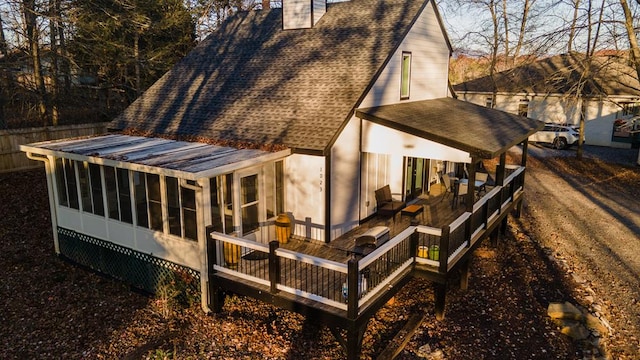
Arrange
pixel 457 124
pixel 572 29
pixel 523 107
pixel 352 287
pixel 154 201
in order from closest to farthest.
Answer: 1. pixel 352 287
2. pixel 154 201
3. pixel 457 124
4. pixel 572 29
5. pixel 523 107

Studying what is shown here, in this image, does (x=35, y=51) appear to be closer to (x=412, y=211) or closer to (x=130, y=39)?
(x=130, y=39)

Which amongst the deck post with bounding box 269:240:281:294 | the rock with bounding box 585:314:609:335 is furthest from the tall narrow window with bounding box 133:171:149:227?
the rock with bounding box 585:314:609:335

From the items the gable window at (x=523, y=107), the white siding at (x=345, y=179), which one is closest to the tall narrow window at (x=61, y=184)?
the white siding at (x=345, y=179)

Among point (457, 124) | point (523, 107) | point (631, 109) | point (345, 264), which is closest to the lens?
point (345, 264)

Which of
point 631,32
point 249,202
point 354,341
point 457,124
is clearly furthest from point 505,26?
point 354,341

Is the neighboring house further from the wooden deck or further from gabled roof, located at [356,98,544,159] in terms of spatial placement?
the wooden deck

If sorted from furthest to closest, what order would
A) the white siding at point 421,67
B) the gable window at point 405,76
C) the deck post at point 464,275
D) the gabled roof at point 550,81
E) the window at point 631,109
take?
the gabled roof at point 550,81 → the window at point 631,109 → the gable window at point 405,76 → the white siding at point 421,67 → the deck post at point 464,275

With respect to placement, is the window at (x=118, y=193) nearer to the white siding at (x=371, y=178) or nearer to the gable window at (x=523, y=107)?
the white siding at (x=371, y=178)
